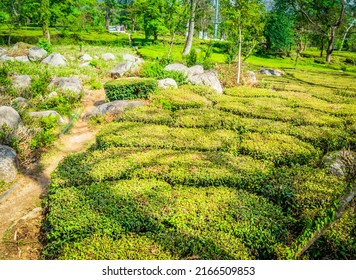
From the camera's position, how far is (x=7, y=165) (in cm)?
690

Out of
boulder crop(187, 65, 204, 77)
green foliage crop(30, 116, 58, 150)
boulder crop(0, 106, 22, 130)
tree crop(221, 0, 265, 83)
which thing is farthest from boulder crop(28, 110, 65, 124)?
tree crop(221, 0, 265, 83)

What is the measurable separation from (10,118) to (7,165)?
253 centimetres

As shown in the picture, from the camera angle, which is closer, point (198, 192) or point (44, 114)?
point (198, 192)

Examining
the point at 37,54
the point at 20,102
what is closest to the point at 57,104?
the point at 20,102

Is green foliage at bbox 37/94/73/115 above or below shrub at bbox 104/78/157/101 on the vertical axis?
below

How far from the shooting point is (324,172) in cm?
588

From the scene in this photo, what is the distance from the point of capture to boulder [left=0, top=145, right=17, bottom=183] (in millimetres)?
6801

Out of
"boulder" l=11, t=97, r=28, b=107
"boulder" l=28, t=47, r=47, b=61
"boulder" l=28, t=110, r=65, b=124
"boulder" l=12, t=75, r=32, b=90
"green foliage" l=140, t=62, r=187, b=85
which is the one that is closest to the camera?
"boulder" l=28, t=110, r=65, b=124

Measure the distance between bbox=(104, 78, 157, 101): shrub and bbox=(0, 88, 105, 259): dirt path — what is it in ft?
11.0

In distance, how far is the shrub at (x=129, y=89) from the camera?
12.5 meters

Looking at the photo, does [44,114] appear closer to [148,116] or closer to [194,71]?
[148,116]

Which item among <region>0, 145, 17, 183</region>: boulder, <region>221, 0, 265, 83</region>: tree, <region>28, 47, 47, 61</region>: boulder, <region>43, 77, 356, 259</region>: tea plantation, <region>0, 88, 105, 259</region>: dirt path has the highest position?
<region>221, 0, 265, 83</region>: tree

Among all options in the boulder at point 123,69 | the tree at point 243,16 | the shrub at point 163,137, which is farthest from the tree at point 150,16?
the shrub at point 163,137

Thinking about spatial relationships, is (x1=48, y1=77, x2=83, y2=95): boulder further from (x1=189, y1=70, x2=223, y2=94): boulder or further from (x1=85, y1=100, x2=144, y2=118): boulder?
(x1=189, y1=70, x2=223, y2=94): boulder
